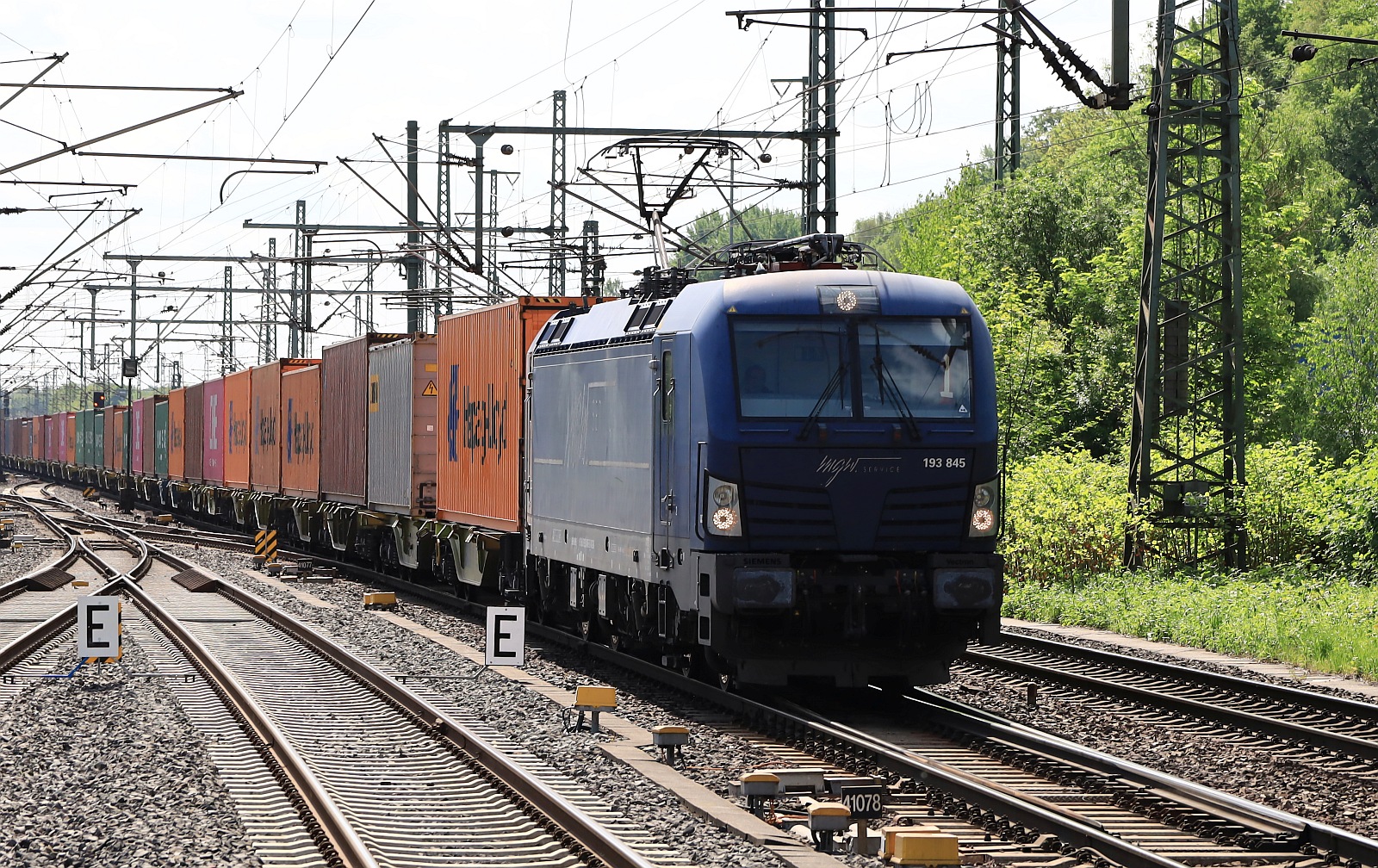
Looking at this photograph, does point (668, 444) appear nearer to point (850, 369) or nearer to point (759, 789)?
point (850, 369)

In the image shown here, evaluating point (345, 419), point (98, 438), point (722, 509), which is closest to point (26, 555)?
point (345, 419)

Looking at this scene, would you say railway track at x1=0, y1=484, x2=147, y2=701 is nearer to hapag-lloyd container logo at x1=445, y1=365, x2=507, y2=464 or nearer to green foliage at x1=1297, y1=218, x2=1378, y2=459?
hapag-lloyd container logo at x1=445, y1=365, x2=507, y2=464

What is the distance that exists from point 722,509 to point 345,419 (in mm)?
18385

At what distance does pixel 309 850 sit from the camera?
805cm

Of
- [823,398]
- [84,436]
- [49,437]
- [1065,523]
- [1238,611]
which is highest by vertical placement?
[49,437]

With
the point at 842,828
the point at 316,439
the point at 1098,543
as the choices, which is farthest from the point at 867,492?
the point at 316,439

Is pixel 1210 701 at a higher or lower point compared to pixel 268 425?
lower

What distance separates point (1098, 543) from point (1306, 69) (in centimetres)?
3604

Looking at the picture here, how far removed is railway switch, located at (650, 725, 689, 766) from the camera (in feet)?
34.3

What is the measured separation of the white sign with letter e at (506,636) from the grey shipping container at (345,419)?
1288 centimetres

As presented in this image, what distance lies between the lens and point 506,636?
14.2m

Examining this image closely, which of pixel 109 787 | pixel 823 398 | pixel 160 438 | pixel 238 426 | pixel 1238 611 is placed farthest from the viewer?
pixel 160 438

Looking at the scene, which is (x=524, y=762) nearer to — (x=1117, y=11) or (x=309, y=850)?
(x=309, y=850)

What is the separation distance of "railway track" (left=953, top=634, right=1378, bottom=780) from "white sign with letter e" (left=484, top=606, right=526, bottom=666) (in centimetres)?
407
